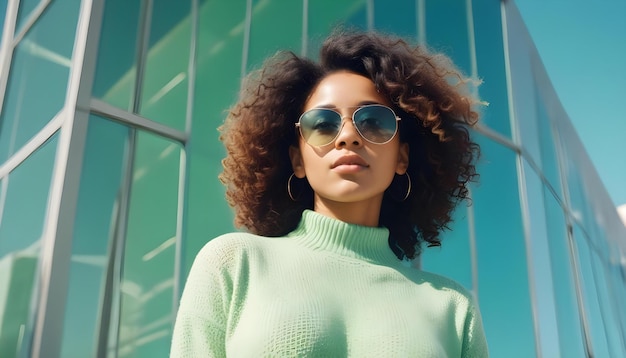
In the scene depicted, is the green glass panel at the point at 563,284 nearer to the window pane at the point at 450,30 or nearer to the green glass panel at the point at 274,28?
the window pane at the point at 450,30

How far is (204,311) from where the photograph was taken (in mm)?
1518

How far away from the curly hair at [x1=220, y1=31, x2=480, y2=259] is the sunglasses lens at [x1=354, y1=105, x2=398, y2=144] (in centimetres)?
13

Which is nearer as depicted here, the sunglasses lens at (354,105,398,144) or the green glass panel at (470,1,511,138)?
the sunglasses lens at (354,105,398,144)

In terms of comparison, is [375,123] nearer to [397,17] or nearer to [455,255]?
[455,255]

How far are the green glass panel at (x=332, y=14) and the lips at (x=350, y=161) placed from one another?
2.75 metres

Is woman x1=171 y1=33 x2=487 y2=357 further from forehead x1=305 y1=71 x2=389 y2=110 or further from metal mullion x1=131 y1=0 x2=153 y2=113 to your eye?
metal mullion x1=131 y1=0 x2=153 y2=113

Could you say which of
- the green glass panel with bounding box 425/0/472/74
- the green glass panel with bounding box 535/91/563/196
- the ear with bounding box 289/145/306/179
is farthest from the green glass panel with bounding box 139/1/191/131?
the green glass panel with bounding box 535/91/563/196

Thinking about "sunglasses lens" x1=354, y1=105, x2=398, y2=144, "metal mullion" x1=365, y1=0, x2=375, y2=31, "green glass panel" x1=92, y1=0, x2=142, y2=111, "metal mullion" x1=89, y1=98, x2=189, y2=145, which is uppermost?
"metal mullion" x1=365, y1=0, x2=375, y2=31

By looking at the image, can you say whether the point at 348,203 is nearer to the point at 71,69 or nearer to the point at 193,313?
the point at 193,313

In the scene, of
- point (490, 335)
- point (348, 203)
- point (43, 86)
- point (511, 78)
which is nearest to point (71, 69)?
point (43, 86)

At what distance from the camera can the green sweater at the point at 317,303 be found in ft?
4.86

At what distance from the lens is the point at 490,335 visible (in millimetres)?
4531

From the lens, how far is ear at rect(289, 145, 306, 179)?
1941mm

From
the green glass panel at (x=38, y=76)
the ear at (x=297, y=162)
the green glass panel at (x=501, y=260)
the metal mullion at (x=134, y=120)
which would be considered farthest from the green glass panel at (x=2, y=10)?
the ear at (x=297, y=162)
